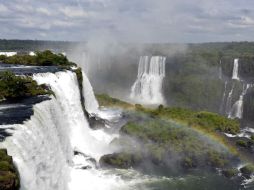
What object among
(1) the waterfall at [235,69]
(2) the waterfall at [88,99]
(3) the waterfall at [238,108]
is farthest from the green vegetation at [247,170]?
(1) the waterfall at [235,69]

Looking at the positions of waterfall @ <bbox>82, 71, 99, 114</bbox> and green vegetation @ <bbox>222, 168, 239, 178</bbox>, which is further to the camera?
waterfall @ <bbox>82, 71, 99, 114</bbox>

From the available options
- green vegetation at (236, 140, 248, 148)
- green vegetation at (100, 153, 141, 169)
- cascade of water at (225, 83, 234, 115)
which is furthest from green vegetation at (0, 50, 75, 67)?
cascade of water at (225, 83, 234, 115)

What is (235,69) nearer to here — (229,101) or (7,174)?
(229,101)

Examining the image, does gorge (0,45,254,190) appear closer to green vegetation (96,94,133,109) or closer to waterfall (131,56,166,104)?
green vegetation (96,94,133,109)

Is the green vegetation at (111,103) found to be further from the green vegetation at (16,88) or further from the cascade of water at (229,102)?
the green vegetation at (16,88)

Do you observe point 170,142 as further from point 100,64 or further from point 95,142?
point 100,64

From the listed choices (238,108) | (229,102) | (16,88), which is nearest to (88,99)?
(16,88)

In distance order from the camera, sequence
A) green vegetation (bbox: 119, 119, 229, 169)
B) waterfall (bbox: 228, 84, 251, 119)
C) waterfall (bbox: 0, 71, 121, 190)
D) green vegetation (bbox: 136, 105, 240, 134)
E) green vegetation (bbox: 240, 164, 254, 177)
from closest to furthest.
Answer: waterfall (bbox: 0, 71, 121, 190), green vegetation (bbox: 240, 164, 254, 177), green vegetation (bbox: 119, 119, 229, 169), green vegetation (bbox: 136, 105, 240, 134), waterfall (bbox: 228, 84, 251, 119)
